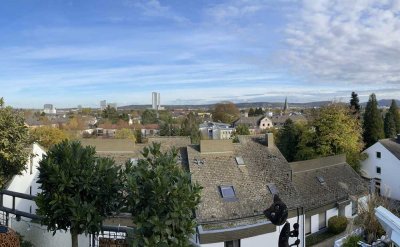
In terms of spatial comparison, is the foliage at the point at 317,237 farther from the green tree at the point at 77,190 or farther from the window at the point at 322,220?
the green tree at the point at 77,190

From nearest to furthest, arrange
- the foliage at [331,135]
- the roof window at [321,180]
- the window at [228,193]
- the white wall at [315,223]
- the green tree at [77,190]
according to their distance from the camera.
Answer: the green tree at [77,190]
the window at [228,193]
the white wall at [315,223]
the roof window at [321,180]
the foliage at [331,135]

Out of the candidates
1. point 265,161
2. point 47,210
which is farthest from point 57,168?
point 265,161

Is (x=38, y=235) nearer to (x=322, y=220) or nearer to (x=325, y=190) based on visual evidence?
(x=322, y=220)

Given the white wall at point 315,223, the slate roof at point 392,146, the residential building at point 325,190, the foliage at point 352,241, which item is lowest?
the white wall at point 315,223

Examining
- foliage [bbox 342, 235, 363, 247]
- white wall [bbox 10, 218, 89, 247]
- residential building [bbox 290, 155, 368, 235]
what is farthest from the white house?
white wall [bbox 10, 218, 89, 247]

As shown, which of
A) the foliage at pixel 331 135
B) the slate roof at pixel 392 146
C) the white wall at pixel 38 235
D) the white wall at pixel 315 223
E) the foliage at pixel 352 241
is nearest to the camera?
the white wall at pixel 38 235

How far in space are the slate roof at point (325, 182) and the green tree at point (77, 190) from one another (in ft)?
50.6

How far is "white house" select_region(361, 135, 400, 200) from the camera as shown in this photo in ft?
100

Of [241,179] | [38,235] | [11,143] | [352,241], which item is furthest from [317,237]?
[11,143]

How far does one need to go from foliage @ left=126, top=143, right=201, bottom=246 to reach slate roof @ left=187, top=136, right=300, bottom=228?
10.9 meters

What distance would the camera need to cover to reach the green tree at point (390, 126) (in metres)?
44.5

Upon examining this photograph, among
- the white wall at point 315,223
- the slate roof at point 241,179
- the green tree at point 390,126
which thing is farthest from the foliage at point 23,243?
the green tree at point 390,126

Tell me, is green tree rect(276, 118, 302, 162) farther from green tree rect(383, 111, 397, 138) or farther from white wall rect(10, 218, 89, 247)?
white wall rect(10, 218, 89, 247)

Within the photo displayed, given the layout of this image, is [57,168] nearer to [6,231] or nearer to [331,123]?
[6,231]
